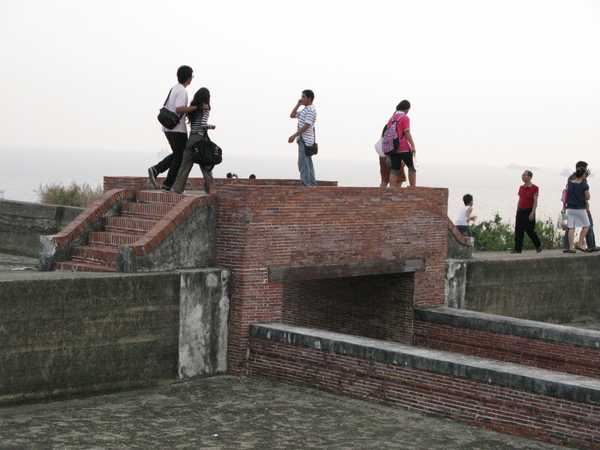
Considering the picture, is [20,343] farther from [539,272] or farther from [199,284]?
[539,272]

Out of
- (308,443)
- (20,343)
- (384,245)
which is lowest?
(308,443)

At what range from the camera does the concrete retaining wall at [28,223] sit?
21.1m

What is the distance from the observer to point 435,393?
34.7ft

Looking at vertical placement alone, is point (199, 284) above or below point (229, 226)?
below

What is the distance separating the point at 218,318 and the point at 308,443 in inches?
129

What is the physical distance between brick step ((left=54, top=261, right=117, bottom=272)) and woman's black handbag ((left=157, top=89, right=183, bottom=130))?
2183 mm

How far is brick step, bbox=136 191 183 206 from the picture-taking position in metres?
13.0

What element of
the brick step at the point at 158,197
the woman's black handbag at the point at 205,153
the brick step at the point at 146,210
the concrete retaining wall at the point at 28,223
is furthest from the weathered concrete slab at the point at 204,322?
the concrete retaining wall at the point at 28,223

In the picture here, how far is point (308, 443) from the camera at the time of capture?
9.30 meters

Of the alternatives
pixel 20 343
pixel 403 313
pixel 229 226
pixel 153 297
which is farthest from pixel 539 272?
pixel 20 343

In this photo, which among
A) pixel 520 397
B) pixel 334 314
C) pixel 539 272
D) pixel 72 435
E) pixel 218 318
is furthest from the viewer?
pixel 539 272

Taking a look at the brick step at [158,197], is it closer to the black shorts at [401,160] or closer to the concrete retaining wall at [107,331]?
the concrete retaining wall at [107,331]

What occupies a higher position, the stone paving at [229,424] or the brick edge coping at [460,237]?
the brick edge coping at [460,237]

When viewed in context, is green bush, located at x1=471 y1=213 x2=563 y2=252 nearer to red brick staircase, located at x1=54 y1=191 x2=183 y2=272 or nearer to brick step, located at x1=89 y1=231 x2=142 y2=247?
red brick staircase, located at x1=54 y1=191 x2=183 y2=272
